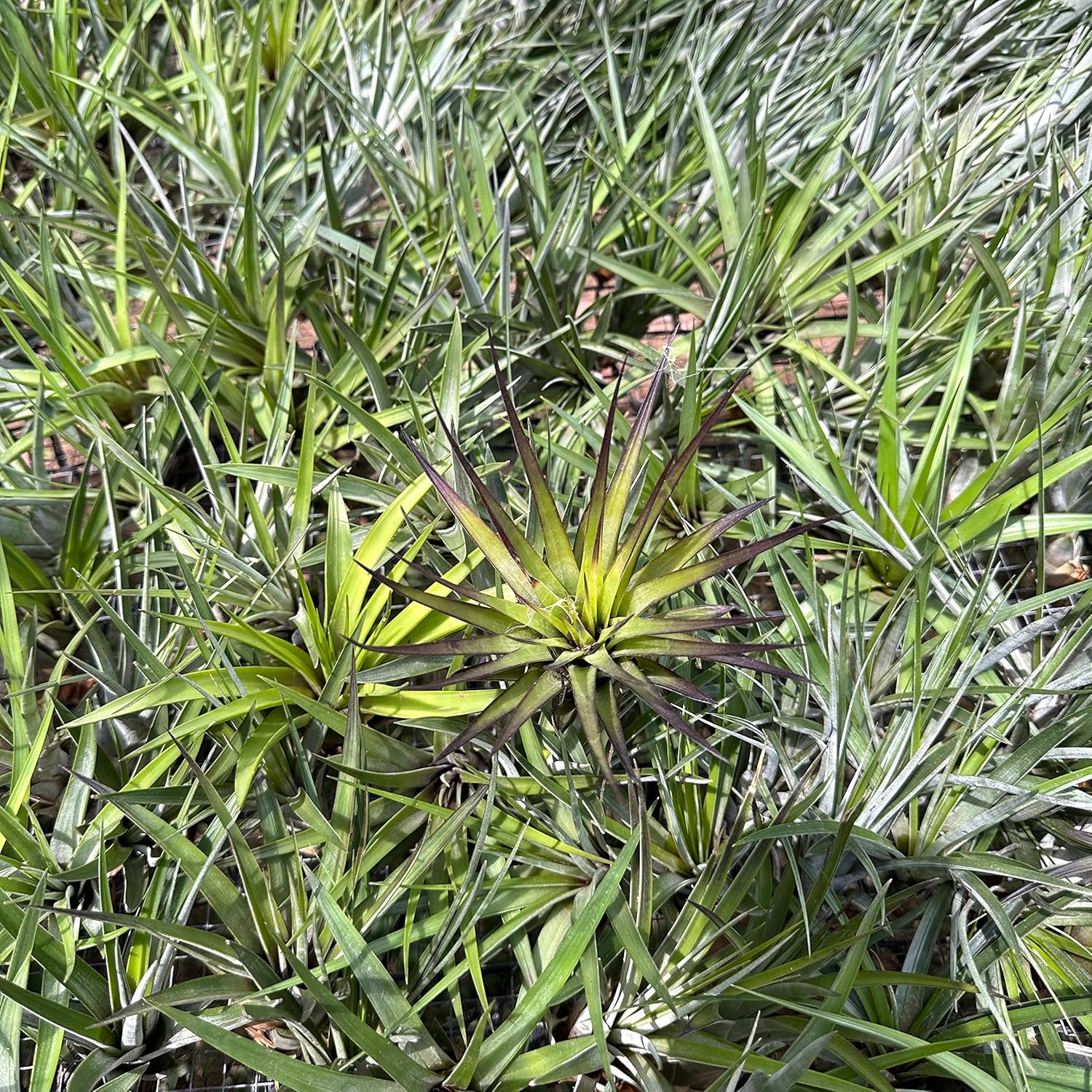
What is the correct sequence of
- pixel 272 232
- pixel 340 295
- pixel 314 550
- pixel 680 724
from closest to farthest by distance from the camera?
pixel 680 724
pixel 314 550
pixel 272 232
pixel 340 295

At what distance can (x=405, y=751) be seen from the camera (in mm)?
967

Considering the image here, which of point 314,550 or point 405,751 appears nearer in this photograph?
point 405,751

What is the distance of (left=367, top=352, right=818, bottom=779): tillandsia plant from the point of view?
2.55ft

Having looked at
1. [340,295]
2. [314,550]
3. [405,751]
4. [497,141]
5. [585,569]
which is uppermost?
[497,141]

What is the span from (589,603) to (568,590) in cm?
3

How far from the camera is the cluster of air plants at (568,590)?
814 mm

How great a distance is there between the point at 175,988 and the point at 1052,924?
88 cm

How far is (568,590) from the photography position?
0.87 m

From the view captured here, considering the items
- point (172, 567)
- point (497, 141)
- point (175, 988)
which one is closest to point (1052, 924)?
point (175, 988)

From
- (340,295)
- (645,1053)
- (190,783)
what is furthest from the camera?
(340,295)

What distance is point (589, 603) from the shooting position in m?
0.85

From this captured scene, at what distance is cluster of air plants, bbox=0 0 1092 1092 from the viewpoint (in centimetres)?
81

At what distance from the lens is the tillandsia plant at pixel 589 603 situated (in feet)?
2.55

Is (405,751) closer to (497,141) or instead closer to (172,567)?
(172,567)
